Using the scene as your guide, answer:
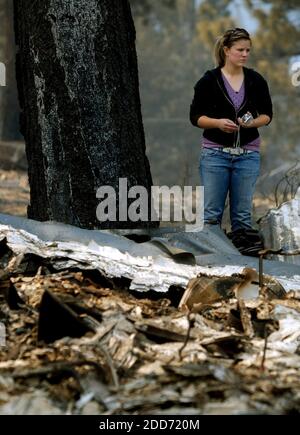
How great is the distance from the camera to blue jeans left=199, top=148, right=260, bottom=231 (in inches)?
185

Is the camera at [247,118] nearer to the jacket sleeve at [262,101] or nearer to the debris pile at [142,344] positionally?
the jacket sleeve at [262,101]

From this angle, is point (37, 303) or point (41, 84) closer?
point (37, 303)

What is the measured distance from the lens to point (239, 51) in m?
4.57

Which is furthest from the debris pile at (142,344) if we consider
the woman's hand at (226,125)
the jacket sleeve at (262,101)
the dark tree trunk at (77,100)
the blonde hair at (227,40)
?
the blonde hair at (227,40)

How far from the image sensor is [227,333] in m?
2.87

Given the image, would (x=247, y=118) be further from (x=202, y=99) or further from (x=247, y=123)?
(x=202, y=99)

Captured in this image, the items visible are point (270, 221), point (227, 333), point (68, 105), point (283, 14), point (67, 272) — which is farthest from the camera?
point (283, 14)

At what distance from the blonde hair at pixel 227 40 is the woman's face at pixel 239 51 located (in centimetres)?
2

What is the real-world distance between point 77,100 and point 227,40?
103cm

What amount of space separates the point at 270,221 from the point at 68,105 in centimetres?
136

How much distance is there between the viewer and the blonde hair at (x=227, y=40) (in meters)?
4.57

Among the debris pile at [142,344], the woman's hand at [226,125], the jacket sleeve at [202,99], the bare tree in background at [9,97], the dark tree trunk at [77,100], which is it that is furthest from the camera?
the bare tree in background at [9,97]

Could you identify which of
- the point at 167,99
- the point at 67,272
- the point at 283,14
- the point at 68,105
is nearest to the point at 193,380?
the point at 67,272
